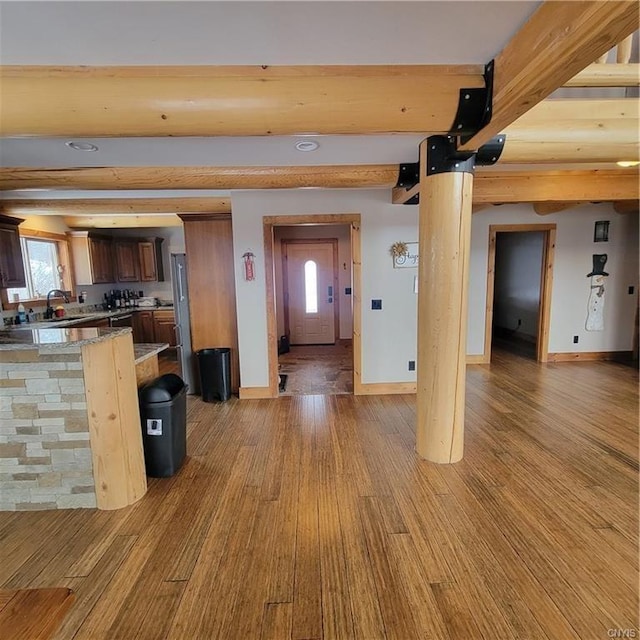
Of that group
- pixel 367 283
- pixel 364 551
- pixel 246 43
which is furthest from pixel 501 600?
pixel 367 283

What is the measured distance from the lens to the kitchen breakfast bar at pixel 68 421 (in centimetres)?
206

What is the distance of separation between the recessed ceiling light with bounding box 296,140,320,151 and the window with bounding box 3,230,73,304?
4.46 m

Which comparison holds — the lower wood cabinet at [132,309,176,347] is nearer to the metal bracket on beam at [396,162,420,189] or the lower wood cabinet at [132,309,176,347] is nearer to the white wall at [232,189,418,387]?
the white wall at [232,189,418,387]

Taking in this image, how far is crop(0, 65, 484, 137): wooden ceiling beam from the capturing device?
5.60 feet

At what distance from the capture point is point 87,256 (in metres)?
5.52

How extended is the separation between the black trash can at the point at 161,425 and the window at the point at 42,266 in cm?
358

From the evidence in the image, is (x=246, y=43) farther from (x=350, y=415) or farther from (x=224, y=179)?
(x=350, y=415)

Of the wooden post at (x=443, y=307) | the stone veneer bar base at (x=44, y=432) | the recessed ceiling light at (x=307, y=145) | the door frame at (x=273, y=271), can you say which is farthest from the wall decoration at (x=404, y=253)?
the stone veneer bar base at (x=44, y=432)

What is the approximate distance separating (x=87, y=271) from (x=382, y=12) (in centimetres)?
588

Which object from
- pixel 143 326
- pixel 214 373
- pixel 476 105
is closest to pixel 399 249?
pixel 476 105

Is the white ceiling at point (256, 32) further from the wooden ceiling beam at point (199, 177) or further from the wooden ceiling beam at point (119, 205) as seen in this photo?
the wooden ceiling beam at point (119, 205)

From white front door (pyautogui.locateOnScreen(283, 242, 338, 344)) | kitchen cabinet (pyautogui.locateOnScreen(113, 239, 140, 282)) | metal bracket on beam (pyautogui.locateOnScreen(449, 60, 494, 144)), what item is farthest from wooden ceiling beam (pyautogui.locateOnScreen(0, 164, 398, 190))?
white front door (pyautogui.locateOnScreen(283, 242, 338, 344))

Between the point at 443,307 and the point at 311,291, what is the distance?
4.71 m

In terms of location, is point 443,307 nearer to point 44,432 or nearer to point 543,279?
point 44,432
